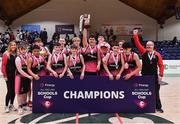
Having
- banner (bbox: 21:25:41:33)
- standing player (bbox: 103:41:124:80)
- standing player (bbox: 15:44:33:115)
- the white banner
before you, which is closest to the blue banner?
standing player (bbox: 103:41:124:80)

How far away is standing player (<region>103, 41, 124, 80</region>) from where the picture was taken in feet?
21.3

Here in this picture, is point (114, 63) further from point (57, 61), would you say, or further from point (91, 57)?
point (57, 61)

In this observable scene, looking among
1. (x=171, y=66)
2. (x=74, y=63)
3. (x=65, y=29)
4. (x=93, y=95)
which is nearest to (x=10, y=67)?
(x=74, y=63)

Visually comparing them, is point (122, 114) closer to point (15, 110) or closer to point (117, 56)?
point (117, 56)

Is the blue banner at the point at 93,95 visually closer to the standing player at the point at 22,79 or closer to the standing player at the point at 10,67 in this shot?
the standing player at the point at 22,79

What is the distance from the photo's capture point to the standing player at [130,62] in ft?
21.0

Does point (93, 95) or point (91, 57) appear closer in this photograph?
point (93, 95)

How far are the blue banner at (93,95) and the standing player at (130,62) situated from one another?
0.13 m

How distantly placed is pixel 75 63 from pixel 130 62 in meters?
1.14

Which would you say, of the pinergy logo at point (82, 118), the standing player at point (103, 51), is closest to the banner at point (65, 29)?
the standing player at point (103, 51)

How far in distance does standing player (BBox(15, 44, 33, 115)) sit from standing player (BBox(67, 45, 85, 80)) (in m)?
0.84

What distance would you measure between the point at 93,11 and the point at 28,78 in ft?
59.2

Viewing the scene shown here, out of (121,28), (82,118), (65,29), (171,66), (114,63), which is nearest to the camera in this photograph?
(82,118)

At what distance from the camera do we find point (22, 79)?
6.64m
